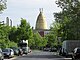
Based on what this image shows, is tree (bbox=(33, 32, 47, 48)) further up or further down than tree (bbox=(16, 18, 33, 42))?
further down

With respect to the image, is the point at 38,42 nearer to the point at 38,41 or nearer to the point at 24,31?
the point at 38,41

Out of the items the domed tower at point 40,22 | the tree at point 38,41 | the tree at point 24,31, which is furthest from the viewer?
the domed tower at point 40,22

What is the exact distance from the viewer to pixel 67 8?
53.6 meters

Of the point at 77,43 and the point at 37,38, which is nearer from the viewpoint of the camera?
the point at 77,43

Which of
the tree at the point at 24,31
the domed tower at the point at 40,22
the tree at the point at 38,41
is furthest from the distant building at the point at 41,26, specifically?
the tree at the point at 24,31

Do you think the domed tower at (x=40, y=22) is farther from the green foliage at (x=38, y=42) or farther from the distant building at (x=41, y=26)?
the green foliage at (x=38, y=42)

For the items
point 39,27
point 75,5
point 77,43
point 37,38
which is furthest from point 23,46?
point 39,27

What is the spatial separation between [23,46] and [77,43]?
23.9 metres

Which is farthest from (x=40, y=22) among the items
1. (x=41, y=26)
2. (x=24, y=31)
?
(x=24, y=31)

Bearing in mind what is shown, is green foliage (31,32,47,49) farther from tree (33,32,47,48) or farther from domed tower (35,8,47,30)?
domed tower (35,8,47,30)

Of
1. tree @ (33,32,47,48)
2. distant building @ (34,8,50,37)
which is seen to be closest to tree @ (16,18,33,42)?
tree @ (33,32,47,48)

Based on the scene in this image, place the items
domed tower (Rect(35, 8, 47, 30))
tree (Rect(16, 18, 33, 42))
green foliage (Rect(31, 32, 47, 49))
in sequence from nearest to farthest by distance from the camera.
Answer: tree (Rect(16, 18, 33, 42)) → green foliage (Rect(31, 32, 47, 49)) → domed tower (Rect(35, 8, 47, 30))

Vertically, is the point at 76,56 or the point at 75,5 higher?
the point at 75,5

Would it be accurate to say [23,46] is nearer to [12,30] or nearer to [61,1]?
[61,1]
